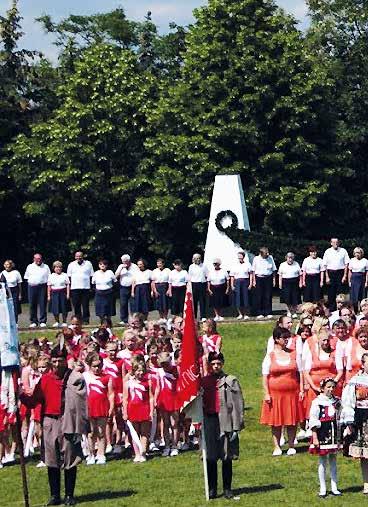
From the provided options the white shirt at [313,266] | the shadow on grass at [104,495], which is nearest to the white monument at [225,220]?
the white shirt at [313,266]

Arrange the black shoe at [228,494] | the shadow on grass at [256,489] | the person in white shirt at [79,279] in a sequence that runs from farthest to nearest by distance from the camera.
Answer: the person in white shirt at [79,279]
the shadow on grass at [256,489]
the black shoe at [228,494]

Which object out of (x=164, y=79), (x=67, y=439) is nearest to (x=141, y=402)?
Result: (x=67, y=439)

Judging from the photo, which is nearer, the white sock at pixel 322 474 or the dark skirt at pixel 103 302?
the white sock at pixel 322 474

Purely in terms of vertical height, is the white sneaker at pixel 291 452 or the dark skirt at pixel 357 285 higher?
the dark skirt at pixel 357 285

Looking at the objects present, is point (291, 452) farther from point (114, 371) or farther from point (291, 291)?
point (291, 291)

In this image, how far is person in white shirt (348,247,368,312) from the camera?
33188mm

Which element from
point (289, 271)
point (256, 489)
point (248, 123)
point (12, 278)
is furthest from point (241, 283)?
point (248, 123)

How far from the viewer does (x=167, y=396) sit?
21.2 meters

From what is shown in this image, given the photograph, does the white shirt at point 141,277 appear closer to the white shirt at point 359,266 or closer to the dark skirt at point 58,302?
the dark skirt at point 58,302

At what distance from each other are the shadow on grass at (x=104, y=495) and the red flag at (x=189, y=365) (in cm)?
160

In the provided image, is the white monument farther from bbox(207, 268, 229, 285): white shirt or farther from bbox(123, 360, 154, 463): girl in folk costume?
bbox(123, 360, 154, 463): girl in folk costume

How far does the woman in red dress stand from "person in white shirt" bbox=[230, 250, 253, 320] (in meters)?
13.6

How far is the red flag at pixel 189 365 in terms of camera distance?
57.6ft

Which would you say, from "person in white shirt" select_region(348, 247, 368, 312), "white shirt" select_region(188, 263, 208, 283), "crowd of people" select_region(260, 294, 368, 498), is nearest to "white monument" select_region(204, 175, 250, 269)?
"white shirt" select_region(188, 263, 208, 283)
